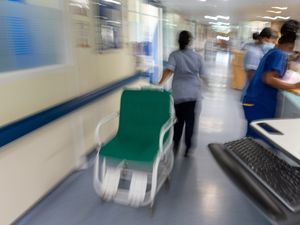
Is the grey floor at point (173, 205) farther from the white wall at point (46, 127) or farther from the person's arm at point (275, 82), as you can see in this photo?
the person's arm at point (275, 82)

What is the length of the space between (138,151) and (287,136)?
1.33m

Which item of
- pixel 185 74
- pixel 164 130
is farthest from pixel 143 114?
pixel 185 74

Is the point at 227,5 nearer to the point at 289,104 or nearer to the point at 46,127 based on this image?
the point at 289,104

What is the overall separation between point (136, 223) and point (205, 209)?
590 mm

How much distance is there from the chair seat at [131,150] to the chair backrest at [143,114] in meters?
0.09

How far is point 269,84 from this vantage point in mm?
2016

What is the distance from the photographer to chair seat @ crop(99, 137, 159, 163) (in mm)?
2162

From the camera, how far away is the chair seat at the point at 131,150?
2162mm

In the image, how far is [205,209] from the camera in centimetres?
225

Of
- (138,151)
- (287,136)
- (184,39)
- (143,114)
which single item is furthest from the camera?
(184,39)

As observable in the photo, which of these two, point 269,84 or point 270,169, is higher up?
point 269,84

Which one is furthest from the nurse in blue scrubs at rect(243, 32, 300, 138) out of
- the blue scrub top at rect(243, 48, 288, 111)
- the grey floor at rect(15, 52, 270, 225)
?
the grey floor at rect(15, 52, 270, 225)

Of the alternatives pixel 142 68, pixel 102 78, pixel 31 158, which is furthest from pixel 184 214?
pixel 142 68

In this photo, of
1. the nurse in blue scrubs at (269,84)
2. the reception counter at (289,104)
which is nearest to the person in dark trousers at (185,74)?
the nurse in blue scrubs at (269,84)
